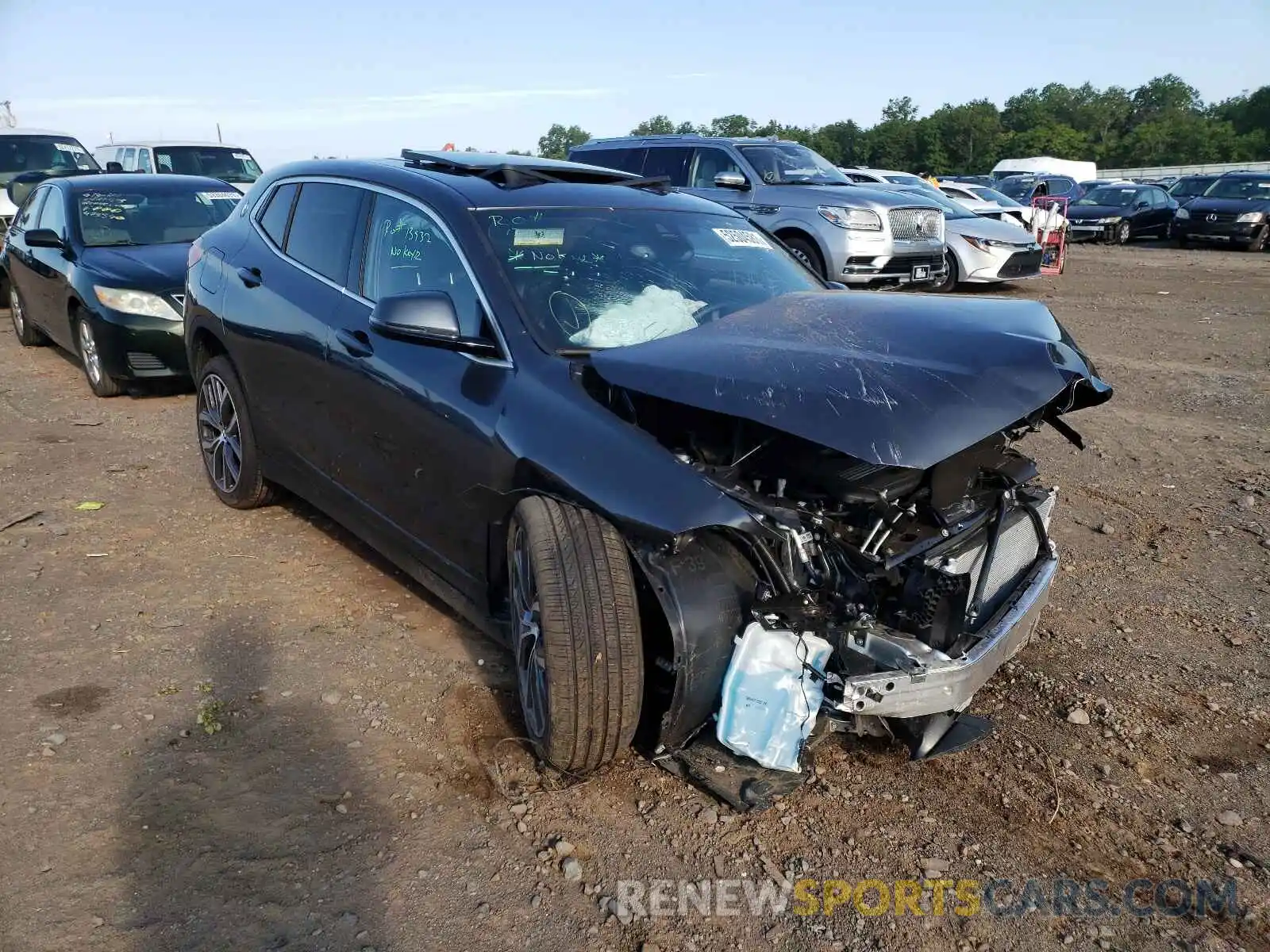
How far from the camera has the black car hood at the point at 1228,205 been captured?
21656 mm

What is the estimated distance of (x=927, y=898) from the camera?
257 cm

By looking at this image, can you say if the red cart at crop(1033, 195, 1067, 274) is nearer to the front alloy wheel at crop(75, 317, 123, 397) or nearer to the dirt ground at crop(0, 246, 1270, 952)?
the dirt ground at crop(0, 246, 1270, 952)

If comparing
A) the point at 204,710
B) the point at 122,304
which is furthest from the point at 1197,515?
the point at 122,304

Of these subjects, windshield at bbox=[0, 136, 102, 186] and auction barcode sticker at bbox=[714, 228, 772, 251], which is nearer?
auction barcode sticker at bbox=[714, 228, 772, 251]

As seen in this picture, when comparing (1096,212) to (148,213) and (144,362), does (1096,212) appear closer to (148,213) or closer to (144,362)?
(148,213)

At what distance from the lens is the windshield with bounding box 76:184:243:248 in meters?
8.33

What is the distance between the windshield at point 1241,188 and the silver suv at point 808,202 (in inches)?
568

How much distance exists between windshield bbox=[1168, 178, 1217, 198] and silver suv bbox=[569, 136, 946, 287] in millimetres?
16785

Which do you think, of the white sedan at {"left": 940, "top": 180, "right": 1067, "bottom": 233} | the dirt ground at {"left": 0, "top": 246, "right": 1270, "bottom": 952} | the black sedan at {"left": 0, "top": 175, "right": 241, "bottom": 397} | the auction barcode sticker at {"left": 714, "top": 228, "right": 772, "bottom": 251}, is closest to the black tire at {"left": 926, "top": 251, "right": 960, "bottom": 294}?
the white sedan at {"left": 940, "top": 180, "right": 1067, "bottom": 233}

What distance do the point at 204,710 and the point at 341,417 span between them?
47.9 inches

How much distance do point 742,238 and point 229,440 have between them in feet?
9.26

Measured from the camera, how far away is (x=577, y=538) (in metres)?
2.79

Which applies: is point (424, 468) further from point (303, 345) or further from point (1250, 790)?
point (1250, 790)

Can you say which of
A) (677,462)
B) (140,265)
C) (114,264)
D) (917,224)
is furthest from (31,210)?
(917,224)
